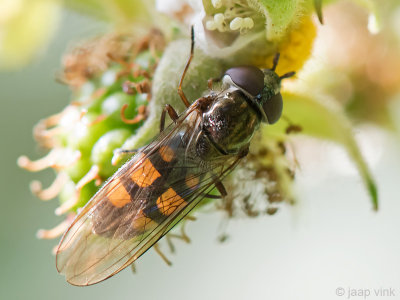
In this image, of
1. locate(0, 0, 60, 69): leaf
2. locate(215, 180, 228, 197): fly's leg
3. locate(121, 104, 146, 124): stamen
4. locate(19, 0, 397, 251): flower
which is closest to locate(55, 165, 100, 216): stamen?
locate(19, 0, 397, 251): flower

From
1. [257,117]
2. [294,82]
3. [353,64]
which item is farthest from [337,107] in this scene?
[353,64]

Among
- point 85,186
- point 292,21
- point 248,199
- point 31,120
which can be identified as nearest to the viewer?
point 292,21

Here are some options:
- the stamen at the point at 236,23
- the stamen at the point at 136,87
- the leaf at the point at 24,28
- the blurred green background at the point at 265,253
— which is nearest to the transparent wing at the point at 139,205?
the stamen at the point at 136,87

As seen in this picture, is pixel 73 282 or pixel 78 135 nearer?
pixel 73 282

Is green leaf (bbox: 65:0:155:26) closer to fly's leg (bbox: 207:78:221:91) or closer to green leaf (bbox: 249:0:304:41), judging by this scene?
fly's leg (bbox: 207:78:221:91)

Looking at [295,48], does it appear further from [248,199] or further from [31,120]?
[31,120]

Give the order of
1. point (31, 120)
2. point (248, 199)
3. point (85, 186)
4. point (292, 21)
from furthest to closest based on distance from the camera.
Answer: point (31, 120) < point (248, 199) < point (85, 186) < point (292, 21)

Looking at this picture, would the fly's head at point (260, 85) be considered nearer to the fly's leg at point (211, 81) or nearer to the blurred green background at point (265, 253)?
the fly's leg at point (211, 81)
